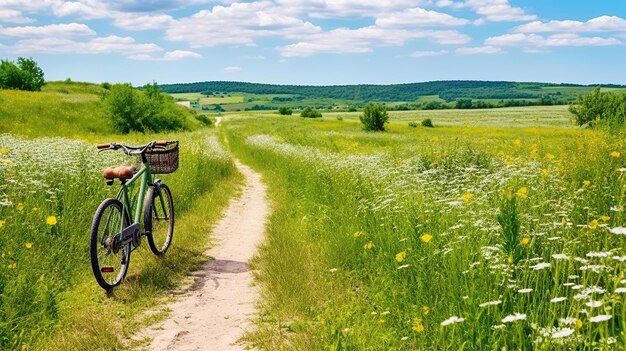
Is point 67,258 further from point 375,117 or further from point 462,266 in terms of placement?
point 375,117

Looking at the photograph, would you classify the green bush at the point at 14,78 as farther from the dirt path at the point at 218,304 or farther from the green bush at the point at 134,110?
the dirt path at the point at 218,304

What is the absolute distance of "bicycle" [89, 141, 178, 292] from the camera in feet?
19.4

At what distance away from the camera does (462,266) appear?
4246mm

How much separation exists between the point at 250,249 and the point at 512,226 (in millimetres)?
5859

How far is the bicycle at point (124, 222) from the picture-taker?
19.4 feet

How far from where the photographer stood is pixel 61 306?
5.48 meters

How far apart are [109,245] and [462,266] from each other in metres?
4.04

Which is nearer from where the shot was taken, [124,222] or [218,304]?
[218,304]

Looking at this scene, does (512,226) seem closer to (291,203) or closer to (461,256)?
(461,256)

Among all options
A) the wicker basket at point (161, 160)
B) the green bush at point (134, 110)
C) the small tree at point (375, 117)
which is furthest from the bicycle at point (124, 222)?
the small tree at point (375, 117)

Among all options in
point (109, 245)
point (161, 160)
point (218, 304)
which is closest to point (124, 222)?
point (109, 245)

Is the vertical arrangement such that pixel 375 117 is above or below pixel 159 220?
above

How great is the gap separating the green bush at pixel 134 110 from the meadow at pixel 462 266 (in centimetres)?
3585

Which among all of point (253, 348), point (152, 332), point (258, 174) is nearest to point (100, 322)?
point (152, 332)
